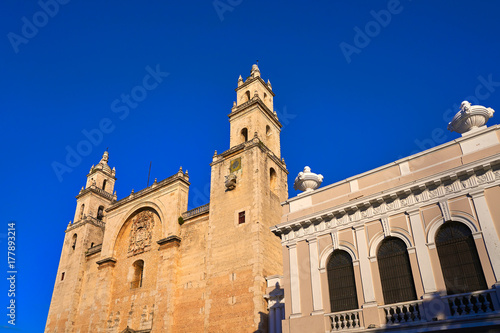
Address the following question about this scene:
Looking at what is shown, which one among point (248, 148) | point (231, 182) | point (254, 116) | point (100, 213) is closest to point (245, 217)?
point (231, 182)

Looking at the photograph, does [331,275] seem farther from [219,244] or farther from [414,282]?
[219,244]

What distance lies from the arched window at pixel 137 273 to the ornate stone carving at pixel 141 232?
872mm

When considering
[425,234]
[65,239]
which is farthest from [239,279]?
[65,239]

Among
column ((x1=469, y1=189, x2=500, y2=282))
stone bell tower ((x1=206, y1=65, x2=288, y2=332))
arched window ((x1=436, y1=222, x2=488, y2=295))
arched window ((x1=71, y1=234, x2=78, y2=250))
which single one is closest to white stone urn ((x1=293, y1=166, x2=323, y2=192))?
arched window ((x1=436, y1=222, x2=488, y2=295))

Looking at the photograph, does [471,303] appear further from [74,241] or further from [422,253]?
[74,241]

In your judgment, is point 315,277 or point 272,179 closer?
point 315,277

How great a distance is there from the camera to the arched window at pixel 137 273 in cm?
3100

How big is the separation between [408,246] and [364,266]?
1695 millimetres

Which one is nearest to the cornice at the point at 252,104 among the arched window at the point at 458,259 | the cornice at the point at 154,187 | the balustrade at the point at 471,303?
the cornice at the point at 154,187

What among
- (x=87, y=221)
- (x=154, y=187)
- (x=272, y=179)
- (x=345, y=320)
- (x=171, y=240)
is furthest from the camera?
(x=87, y=221)

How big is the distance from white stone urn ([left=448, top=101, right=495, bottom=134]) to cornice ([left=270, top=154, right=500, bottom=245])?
2087 mm

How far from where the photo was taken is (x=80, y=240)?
38.9 metres

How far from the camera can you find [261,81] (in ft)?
111

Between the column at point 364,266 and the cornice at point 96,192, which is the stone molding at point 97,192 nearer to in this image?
the cornice at point 96,192
